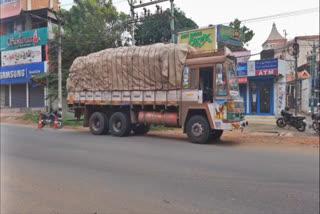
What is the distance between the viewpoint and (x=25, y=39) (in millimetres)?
24422

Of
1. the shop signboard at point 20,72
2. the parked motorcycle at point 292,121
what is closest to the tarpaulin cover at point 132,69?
the parked motorcycle at point 292,121

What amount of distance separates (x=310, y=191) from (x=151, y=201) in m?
2.63

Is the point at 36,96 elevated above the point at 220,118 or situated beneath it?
elevated above

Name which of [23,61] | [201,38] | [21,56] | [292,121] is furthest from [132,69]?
[21,56]

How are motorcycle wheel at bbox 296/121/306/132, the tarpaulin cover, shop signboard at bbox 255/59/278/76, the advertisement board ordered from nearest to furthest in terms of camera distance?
the tarpaulin cover, motorcycle wheel at bbox 296/121/306/132, shop signboard at bbox 255/59/278/76, the advertisement board

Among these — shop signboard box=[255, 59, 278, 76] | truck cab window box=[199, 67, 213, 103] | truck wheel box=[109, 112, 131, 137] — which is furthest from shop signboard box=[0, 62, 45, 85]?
truck cab window box=[199, 67, 213, 103]

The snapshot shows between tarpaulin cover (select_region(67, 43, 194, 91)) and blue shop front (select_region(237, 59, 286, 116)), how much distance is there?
7.88m

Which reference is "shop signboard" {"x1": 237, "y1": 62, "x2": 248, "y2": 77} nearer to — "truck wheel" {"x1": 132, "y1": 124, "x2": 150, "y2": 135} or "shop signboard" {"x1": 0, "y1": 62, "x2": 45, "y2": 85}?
"truck wheel" {"x1": 132, "y1": 124, "x2": 150, "y2": 135}

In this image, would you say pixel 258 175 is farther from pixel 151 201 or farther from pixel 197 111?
pixel 197 111

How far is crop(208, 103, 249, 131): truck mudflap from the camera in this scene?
360 inches

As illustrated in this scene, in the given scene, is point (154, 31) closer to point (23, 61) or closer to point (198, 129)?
point (23, 61)

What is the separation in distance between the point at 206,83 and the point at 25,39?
20.3 meters

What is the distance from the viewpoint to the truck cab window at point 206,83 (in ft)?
32.0

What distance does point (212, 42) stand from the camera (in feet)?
61.1
